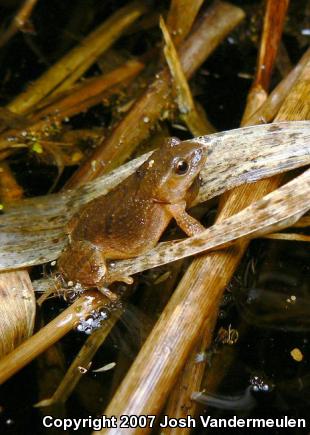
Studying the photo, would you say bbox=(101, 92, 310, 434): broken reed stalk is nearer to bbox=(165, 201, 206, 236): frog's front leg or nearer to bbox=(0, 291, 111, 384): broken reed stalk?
bbox=(165, 201, 206, 236): frog's front leg

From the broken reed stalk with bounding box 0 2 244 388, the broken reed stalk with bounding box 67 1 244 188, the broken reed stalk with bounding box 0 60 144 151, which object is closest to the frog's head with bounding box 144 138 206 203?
the broken reed stalk with bounding box 67 1 244 188

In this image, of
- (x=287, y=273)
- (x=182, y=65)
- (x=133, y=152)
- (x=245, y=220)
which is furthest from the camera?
(x=182, y=65)

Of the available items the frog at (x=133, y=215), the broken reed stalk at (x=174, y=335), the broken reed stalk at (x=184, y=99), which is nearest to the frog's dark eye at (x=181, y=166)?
the frog at (x=133, y=215)

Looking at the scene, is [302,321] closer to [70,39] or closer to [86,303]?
[86,303]

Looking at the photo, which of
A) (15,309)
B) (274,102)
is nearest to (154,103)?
(274,102)

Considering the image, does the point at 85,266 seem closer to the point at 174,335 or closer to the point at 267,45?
the point at 174,335

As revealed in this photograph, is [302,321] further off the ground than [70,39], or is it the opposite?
[70,39]

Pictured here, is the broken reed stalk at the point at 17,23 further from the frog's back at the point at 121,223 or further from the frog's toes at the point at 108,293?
the frog's toes at the point at 108,293

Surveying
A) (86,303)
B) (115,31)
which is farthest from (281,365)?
(115,31)
